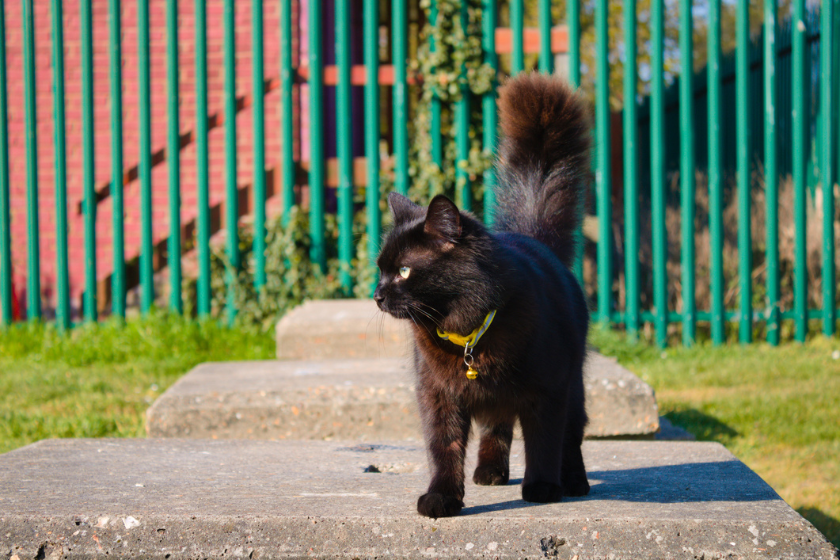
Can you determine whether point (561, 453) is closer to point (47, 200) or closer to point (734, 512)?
point (734, 512)

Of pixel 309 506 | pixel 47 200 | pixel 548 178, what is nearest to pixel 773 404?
pixel 548 178

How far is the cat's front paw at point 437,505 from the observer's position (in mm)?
1928

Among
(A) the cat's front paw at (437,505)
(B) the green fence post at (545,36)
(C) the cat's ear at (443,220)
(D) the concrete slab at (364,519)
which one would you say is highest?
(B) the green fence post at (545,36)

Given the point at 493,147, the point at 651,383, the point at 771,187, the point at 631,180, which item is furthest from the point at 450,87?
the point at 651,383

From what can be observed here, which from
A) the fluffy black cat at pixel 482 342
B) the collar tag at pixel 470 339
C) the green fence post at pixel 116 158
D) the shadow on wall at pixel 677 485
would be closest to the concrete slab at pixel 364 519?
the shadow on wall at pixel 677 485

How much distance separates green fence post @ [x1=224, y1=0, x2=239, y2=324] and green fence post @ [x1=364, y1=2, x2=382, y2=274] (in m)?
0.98

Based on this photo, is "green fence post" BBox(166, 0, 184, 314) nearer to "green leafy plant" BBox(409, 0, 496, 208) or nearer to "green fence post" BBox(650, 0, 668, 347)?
"green leafy plant" BBox(409, 0, 496, 208)

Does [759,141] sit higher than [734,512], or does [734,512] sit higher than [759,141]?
[759,141]

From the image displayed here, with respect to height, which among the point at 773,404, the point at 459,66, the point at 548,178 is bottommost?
the point at 773,404

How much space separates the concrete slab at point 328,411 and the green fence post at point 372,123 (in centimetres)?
251

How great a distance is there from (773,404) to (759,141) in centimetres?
388

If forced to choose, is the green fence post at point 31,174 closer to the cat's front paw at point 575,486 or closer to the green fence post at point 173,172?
the green fence post at point 173,172

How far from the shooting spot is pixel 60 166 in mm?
5871

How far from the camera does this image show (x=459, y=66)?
5793mm
